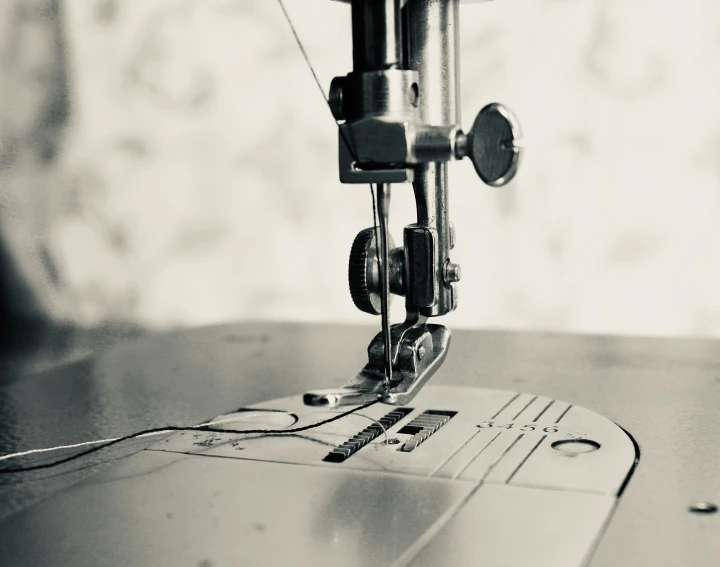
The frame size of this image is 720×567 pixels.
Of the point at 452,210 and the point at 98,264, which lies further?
the point at 98,264

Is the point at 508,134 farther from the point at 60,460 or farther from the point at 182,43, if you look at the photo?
the point at 182,43

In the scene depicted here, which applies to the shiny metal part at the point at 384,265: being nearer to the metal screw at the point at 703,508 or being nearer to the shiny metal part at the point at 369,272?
the shiny metal part at the point at 369,272

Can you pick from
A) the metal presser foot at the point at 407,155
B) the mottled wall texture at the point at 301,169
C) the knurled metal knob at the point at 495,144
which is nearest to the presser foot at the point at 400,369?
the metal presser foot at the point at 407,155

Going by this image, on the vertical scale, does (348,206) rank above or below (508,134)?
below

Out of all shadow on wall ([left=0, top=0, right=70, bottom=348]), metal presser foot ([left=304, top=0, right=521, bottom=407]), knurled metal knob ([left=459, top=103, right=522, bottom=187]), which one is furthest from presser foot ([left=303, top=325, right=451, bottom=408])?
shadow on wall ([left=0, top=0, right=70, bottom=348])

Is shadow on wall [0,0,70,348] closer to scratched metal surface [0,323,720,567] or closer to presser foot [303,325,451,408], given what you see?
scratched metal surface [0,323,720,567]

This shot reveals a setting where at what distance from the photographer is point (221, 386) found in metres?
1.32

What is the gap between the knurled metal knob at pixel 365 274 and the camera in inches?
39.3

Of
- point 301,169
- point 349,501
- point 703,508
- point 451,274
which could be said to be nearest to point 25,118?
point 301,169

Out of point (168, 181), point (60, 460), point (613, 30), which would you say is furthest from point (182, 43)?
point (60, 460)

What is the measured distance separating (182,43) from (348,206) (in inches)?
21.2

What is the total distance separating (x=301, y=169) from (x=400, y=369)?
47.6 inches

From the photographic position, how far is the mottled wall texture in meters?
1.92

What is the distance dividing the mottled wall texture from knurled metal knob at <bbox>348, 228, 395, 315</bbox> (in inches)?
41.8
